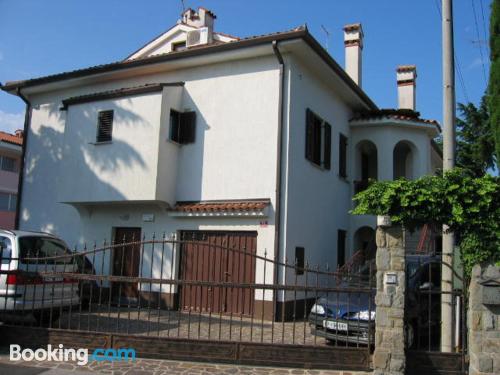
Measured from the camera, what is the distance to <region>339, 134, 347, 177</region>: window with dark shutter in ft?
50.0

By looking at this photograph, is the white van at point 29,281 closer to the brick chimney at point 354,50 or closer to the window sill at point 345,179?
the window sill at point 345,179

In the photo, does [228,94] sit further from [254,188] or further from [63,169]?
[63,169]

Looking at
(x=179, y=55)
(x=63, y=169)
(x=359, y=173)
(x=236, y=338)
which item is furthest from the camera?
(x=359, y=173)

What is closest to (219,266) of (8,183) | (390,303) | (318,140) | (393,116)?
(318,140)

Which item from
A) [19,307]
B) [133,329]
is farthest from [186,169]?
[19,307]

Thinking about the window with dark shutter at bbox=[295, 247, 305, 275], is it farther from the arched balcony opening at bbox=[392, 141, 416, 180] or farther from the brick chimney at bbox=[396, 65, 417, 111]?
the brick chimney at bbox=[396, 65, 417, 111]

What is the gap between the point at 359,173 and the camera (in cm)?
1683

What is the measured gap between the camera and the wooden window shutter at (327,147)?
14.0m

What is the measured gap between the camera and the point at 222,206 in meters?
11.7

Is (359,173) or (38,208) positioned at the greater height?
(359,173)

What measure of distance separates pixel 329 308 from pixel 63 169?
9081 millimetres

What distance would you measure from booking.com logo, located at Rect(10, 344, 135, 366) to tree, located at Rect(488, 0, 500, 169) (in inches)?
352

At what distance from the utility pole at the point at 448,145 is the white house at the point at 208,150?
14.3 ft

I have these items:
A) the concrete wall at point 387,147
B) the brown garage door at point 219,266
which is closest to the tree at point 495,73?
the concrete wall at point 387,147
